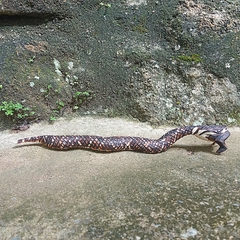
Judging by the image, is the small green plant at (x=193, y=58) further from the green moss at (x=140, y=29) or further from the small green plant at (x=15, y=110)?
the small green plant at (x=15, y=110)

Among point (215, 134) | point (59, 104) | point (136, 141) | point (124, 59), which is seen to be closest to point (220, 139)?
point (215, 134)

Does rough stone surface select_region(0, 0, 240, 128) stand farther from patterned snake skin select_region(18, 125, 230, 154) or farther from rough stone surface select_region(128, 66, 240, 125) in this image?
patterned snake skin select_region(18, 125, 230, 154)

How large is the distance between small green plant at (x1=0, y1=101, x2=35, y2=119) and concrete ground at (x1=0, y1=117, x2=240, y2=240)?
0.56 metres

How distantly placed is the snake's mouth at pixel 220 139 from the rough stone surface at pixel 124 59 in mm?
744

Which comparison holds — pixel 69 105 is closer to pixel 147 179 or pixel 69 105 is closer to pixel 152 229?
pixel 147 179

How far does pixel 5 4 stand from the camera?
13.7 feet

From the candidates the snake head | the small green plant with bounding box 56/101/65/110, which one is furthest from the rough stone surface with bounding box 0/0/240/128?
the snake head

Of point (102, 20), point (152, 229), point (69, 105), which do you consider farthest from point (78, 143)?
point (102, 20)

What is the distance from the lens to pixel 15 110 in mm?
4039

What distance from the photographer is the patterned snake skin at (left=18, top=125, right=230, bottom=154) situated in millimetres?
3234

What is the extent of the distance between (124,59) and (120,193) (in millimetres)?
2497

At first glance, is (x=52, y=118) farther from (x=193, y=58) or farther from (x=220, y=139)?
(x=220, y=139)

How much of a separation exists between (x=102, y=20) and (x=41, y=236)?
3485mm

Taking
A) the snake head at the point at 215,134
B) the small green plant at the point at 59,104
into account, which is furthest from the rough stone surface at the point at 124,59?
the snake head at the point at 215,134
